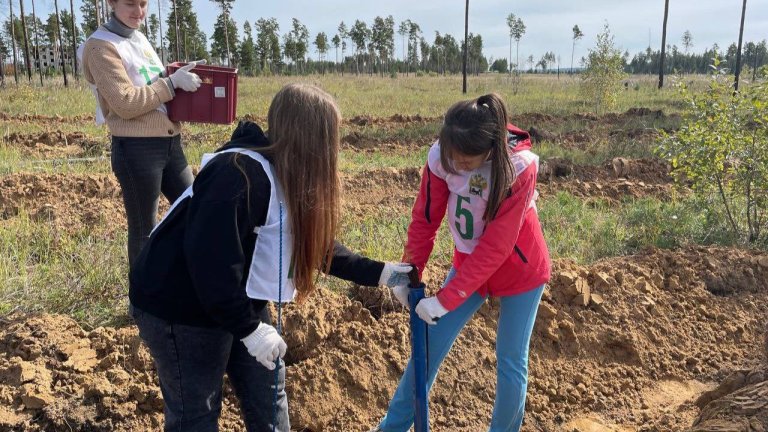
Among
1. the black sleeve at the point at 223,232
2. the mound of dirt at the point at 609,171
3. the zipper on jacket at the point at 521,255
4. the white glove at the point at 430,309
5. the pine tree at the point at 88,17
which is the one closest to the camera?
the black sleeve at the point at 223,232

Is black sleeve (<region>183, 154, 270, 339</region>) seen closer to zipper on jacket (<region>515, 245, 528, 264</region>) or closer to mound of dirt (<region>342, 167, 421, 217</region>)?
zipper on jacket (<region>515, 245, 528, 264</region>)

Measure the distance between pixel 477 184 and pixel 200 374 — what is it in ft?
3.84

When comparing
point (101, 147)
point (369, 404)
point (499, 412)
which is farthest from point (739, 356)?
point (101, 147)

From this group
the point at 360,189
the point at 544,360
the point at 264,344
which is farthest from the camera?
the point at 360,189

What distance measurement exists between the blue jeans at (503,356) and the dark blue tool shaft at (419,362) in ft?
0.49

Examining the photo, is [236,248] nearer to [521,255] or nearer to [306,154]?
[306,154]

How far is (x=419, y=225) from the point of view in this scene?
2443 mm

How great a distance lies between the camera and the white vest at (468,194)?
2166 millimetres

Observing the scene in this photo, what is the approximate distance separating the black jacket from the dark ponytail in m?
0.66

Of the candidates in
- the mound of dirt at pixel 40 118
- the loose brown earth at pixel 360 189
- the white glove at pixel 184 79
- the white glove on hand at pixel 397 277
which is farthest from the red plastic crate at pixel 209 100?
the mound of dirt at pixel 40 118

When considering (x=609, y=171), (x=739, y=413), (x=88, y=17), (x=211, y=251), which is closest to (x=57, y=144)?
(x=609, y=171)

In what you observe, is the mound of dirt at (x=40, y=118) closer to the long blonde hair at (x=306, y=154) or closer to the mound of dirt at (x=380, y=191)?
the mound of dirt at (x=380, y=191)

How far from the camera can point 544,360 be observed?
333 centimetres

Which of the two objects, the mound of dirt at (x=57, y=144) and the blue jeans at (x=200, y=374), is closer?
the blue jeans at (x=200, y=374)
